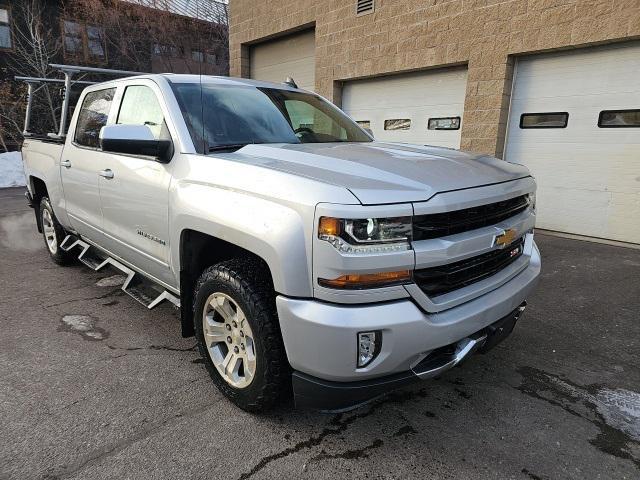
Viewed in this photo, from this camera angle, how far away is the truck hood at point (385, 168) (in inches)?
80.4

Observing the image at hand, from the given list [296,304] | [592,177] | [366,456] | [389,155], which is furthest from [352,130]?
[592,177]

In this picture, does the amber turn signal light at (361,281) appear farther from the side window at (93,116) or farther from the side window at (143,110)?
the side window at (93,116)

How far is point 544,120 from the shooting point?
6828mm

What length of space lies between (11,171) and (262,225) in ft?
47.3

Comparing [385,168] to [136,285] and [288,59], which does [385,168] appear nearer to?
[136,285]

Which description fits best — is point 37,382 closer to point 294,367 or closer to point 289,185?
point 294,367

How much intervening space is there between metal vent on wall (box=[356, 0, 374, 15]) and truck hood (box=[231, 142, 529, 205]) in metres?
6.93

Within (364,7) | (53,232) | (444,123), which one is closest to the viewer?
(53,232)

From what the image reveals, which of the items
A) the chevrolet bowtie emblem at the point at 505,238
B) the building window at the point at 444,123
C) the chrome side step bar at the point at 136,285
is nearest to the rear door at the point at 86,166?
the chrome side step bar at the point at 136,285

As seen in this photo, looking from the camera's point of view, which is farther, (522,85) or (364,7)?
(364,7)

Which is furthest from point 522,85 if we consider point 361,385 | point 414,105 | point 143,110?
point 361,385

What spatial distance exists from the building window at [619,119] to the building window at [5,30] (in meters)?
21.8

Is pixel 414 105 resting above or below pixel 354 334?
above

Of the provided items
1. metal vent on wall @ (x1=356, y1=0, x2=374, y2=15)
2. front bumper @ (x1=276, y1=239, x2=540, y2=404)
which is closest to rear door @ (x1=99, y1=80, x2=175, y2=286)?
front bumper @ (x1=276, y1=239, x2=540, y2=404)
